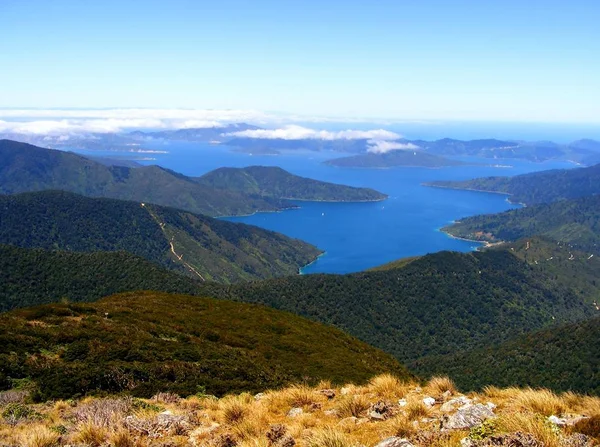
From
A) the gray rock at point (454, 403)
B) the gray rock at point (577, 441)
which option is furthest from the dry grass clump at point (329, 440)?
the gray rock at point (454, 403)

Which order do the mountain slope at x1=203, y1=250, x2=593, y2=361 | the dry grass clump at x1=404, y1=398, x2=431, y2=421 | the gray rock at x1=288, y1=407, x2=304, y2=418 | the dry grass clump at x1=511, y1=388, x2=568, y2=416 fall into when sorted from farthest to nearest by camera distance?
1. the mountain slope at x1=203, y1=250, x2=593, y2=361
2. the gray rock at x1=288, y1=407, x2=304, y2=418
3. the dry grass clump at x1=404, y1=398, x2=431, y2=421
4. the dry grass clump at x1=511, y1=388, x2=568, y2=416

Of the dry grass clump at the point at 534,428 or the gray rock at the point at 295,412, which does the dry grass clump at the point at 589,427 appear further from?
the gray rock at the point at 295,412

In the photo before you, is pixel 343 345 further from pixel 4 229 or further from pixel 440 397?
pixel 4 229

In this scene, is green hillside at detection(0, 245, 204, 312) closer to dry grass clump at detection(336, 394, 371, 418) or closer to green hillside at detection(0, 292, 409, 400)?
green hillside at detection(0, 292, 409, 400)

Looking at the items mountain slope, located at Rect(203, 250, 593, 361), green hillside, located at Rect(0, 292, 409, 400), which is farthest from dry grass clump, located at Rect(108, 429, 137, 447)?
mountain slope, located at Rect(203, 250, 593, 361)

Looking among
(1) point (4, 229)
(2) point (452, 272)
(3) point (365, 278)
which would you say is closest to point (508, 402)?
(3) point (365, 278)

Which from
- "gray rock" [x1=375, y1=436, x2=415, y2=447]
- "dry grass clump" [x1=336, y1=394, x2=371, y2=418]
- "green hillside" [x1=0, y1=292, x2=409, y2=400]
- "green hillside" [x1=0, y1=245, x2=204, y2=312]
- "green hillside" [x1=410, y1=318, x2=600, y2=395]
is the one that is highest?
"gray rock" [x1=375, y1=436, x2=415, y2=447]

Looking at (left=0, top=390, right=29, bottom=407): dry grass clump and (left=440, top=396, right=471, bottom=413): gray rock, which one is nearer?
(left=440, top=396, right=471, bottom=413): gray rock
